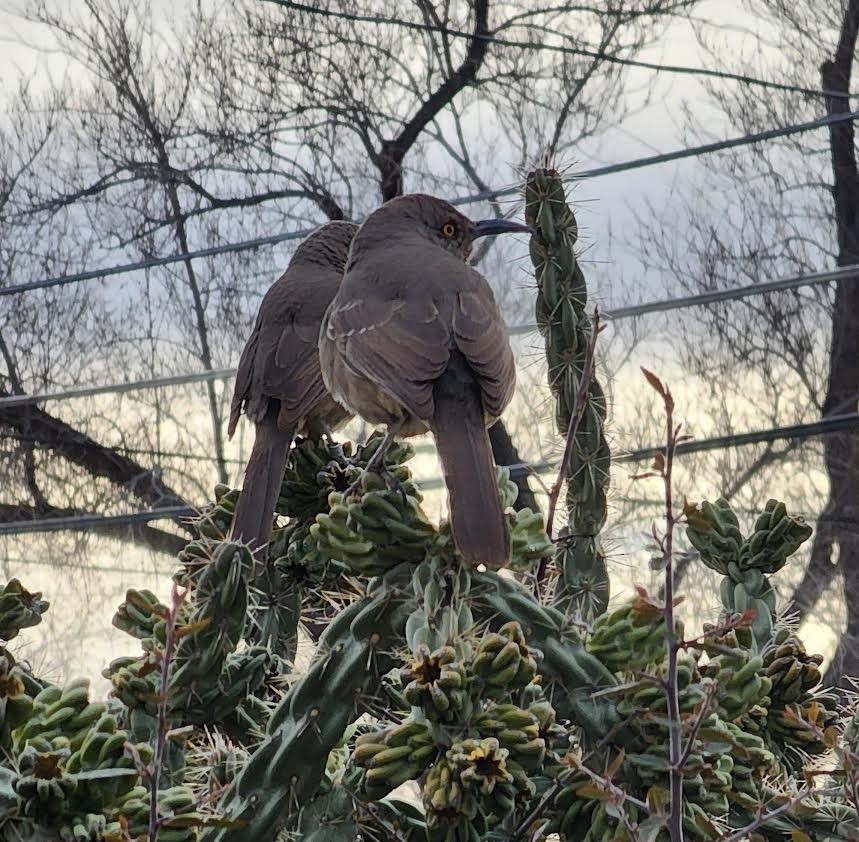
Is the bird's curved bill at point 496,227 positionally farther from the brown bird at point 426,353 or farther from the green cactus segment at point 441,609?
the green cactus segment at point 441,609

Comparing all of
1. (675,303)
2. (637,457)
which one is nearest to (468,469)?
(637,457)

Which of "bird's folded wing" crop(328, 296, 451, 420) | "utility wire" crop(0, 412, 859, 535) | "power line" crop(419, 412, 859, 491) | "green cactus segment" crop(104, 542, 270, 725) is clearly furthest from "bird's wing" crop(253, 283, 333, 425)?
"power line" crop(419, 412, 859, 491)

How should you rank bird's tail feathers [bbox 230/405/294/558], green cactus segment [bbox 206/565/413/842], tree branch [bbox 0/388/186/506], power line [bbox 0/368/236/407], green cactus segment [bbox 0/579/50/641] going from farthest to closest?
tree branch [bbox 0/388/186/506] → power line [bbox 0/368/236/407] → bird's tail feathers [bbox 230/405/294/558] → green cactus segment [bbox 0/579/50/641] → green cactus segment [bbox 206/565/413/842]

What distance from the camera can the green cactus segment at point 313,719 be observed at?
1.78ft

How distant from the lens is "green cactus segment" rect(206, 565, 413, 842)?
0.54 m

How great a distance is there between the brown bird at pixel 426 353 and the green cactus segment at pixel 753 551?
0.16 m

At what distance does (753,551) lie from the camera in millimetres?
769

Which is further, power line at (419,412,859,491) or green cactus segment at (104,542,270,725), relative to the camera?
power line at (419,412,859,491)

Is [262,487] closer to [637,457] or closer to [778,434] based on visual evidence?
[637,457]

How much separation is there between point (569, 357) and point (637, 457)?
1.74m

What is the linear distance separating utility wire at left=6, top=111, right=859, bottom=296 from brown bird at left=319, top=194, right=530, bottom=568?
1.89 meters

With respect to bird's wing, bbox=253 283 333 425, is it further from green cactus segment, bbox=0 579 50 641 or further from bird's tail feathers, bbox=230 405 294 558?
green cactus segment, bbox=0 579 50 641

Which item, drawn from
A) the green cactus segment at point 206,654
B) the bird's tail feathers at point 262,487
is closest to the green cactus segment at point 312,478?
the bird's tail feathers at point 262,487

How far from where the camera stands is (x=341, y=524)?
59 cm
